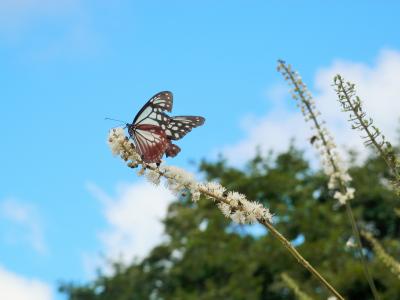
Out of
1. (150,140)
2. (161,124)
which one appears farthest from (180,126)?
(150,140)

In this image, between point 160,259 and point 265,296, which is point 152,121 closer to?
point 265,296

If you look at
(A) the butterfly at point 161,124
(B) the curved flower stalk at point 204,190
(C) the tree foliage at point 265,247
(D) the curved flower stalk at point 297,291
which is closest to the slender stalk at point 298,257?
(B) the curved flower stalk at point 204,190

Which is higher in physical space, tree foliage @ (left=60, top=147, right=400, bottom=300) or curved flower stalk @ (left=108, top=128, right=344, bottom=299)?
tree foliage @ (left=60, top=147, right=400, bottom=300)

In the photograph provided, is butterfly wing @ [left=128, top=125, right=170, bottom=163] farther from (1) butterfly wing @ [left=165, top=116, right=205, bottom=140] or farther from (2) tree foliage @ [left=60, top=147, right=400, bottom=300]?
(2) tree foliage @ [left=60, top=147, right=400, bottom=300]

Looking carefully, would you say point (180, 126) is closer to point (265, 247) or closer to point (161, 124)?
point (161, 124)

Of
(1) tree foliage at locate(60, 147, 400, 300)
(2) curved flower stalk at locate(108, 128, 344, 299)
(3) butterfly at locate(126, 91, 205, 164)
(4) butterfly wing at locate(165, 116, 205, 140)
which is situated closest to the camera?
(2) curved flower stalk at locate(108, 128, 344, 299)

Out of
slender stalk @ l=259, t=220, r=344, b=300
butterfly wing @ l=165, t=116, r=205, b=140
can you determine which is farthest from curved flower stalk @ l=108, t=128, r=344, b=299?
butterfly wing @ l=165, t=116, r=205, b=140

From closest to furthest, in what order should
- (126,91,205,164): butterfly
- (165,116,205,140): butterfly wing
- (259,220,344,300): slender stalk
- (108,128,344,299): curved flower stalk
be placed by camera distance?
(259,220,344,300): slender stalk, (108,128,344,299): curved flower stalk, (126,91,205,164): butterfly, (165,116,205,140): butterfly wing

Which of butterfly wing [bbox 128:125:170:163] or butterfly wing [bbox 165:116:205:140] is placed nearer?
butterfly wing [bbox 128:125:170:163]
